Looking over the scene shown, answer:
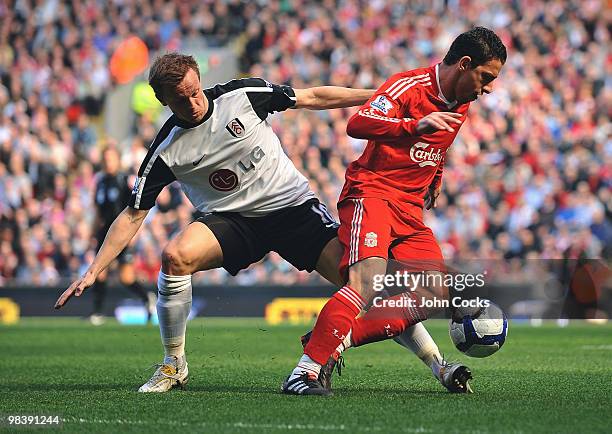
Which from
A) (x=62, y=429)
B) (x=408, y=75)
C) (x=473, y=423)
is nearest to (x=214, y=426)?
(x=62, y=429)

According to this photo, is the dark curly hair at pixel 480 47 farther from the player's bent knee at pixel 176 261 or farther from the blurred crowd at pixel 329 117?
the blurred crowd at pixel 329 117

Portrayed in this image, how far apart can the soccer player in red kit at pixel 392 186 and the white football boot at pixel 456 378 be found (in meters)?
0.03

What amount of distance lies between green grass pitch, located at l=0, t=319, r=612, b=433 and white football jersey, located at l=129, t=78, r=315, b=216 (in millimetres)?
1182

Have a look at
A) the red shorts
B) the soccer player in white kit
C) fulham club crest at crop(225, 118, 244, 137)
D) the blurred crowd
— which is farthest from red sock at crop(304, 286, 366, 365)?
the blurred crowd

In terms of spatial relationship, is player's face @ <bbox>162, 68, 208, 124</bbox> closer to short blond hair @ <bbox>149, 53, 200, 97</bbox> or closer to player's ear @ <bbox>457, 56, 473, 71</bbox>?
short blond hair @ <bbox>149, 53, 200, 97</bbox>

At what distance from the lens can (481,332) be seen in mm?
7176

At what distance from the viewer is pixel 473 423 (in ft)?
18.5

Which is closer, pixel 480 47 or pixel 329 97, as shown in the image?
pixel 480 47

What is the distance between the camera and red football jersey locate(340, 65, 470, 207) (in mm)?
6914

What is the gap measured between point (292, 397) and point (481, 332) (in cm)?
126

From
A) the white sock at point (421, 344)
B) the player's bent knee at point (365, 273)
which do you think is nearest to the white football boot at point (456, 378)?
the white sock at point (421, 344)

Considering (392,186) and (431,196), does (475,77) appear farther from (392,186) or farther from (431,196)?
(431,196)

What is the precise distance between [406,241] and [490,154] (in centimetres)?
1268

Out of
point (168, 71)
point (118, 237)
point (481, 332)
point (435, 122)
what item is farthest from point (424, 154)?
point (118, 237)
